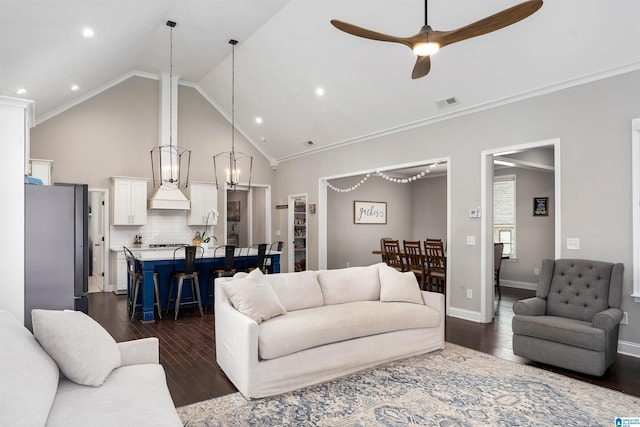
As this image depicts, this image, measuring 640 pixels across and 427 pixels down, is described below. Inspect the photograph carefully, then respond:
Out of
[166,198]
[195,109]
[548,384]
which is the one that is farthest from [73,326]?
[195,109]

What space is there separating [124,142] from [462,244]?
6648 mm

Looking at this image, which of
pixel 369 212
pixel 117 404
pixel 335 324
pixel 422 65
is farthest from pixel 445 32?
pixel 369 212

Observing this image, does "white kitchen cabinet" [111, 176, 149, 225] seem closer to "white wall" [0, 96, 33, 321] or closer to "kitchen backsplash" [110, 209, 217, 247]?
"kitchen backsplash" [110, 209, 217, 247]

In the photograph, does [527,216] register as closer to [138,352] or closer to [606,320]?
[606,320]

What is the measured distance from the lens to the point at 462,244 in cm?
560

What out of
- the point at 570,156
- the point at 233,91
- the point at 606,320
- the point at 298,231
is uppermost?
the point at 233,91

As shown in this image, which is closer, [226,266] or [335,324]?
[335,324]

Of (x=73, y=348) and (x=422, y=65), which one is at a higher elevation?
(x=422, y=65)

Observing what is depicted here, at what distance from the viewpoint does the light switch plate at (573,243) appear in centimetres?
441

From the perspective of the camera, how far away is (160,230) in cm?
831

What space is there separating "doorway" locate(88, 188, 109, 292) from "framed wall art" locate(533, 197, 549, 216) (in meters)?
8.62

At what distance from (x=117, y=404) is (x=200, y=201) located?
7.06 metres

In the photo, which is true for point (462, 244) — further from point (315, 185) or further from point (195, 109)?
point (195, 109)

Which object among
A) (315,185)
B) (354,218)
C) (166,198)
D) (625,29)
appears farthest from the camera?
(354,218)
